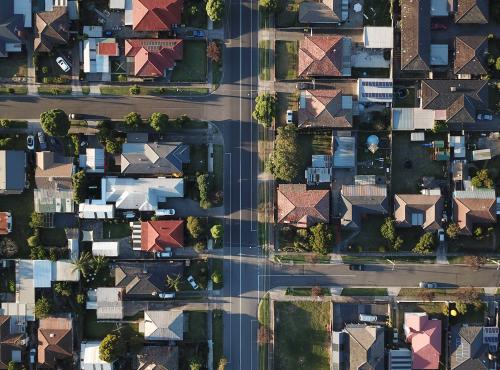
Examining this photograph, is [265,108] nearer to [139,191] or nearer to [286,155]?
[286,155]

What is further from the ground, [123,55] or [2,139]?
[123,55]

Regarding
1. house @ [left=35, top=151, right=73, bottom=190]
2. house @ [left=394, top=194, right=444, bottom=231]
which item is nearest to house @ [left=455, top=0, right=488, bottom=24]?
house @ [left=394, top=194, right=444, bottom=231]

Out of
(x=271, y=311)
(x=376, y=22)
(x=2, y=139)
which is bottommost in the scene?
(x=271, y=311)

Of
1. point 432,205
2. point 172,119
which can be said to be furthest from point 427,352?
point 172,119

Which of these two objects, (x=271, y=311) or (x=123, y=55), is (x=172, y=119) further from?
(x=271, y=311)

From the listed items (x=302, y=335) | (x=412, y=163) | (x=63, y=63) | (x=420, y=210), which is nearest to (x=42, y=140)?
(x=63, y=63)

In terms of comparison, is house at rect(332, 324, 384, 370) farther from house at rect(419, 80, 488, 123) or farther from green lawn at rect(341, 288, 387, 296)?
house at rect(419, 80, 488, 123)
